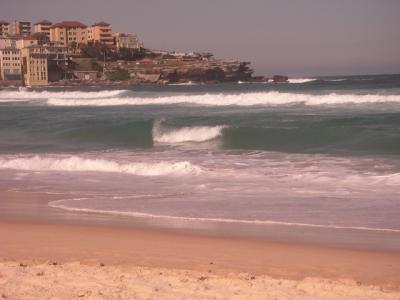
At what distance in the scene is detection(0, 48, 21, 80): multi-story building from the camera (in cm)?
Result: 11488

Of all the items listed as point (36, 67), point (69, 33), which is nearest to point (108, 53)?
point (69, 33)

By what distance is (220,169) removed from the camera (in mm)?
12164

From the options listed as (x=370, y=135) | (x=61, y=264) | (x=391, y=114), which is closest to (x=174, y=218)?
(x=61, y=264)

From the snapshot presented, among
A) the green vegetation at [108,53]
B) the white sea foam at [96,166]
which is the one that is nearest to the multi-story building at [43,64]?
the green vegetation at [108,53]

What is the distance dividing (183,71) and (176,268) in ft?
371

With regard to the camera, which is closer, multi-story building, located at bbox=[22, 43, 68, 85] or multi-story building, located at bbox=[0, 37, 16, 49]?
multi-story building, located at bbox=[22, 43, 68, 85]

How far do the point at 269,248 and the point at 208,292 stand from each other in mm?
1701

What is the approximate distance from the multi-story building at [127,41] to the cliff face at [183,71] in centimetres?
1773

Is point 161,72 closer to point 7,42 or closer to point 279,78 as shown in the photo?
point 279,78

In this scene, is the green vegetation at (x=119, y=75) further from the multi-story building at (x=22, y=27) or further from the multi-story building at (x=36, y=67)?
the multi-story building at (x=22, y=27)

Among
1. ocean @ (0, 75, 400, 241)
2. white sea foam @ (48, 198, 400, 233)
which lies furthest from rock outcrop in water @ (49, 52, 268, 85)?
white sea foam @ (48, 198, 400, 233)

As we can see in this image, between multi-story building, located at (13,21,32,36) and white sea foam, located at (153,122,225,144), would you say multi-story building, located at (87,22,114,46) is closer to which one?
multi-story building, located at (13,21,32,36)

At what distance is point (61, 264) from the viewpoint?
536cm

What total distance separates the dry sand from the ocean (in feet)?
4.12
